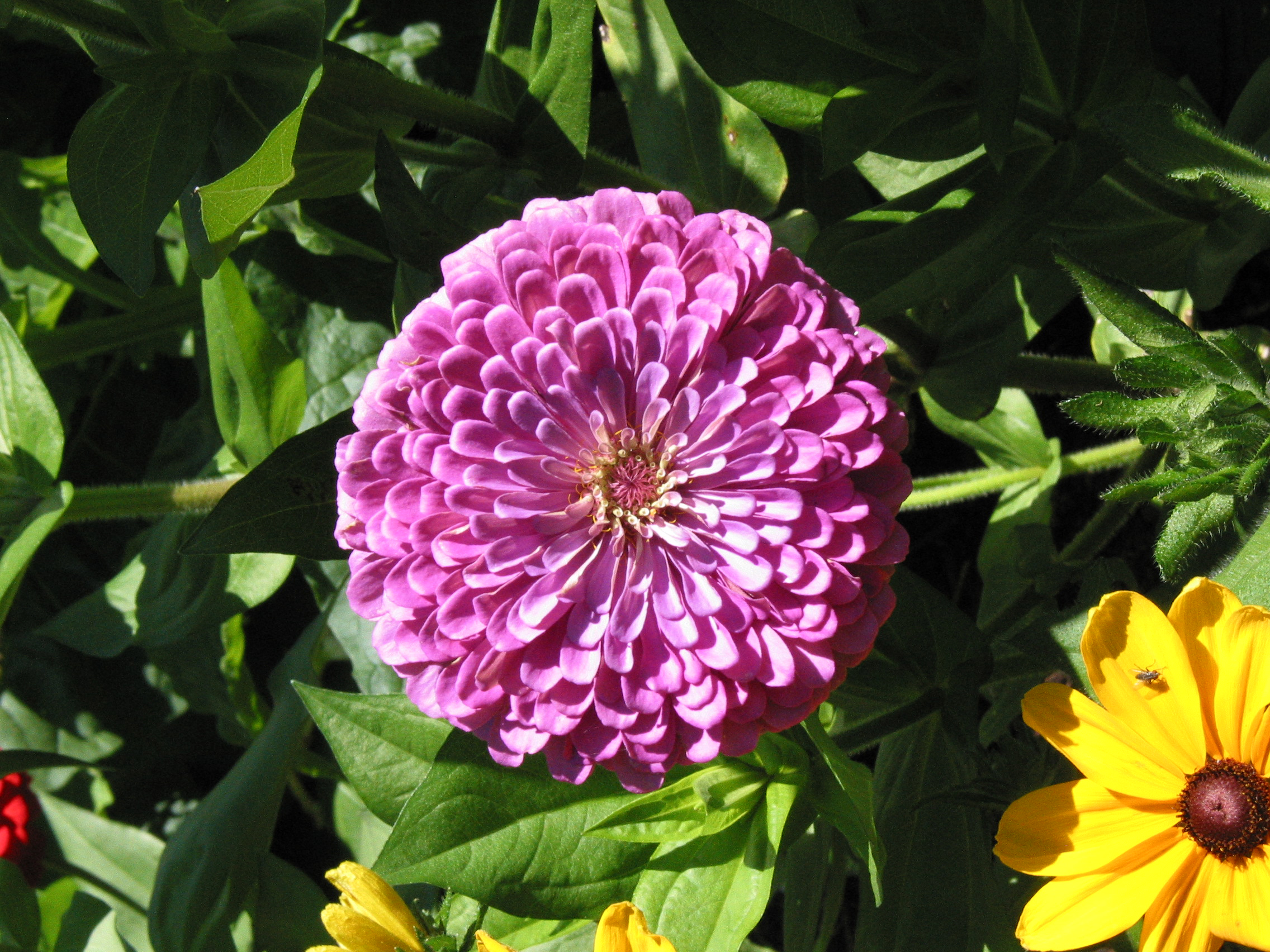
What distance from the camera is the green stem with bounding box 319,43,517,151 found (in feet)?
3.21

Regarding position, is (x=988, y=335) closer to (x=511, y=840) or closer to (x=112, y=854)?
(x=511, y=840)

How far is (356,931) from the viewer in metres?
0.96

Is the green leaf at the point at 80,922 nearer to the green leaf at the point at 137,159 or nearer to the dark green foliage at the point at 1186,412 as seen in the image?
the green leaf at the point at 137,159

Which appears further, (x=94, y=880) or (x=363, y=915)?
(x=94, y=880)

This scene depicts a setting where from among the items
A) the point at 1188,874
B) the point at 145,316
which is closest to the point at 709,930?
the point at 1188,874

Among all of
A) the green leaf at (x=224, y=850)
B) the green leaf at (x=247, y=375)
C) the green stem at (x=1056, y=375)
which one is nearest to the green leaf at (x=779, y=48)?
the green stem at (x=1056, y=375)

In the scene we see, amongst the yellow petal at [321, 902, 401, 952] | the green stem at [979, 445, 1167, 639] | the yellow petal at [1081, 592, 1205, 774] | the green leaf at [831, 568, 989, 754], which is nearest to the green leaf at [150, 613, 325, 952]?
the yellow petal at [321, 902, 401, 952]

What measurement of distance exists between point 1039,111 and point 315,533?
0.73 m

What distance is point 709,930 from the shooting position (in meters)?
0.91

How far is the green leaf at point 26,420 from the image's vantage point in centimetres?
122

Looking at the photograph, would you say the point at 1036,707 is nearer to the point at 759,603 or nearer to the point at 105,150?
the point at 759,603

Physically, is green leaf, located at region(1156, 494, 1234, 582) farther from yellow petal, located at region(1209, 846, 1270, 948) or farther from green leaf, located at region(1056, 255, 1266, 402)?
yellow petal, located at region(1209, 846, 1270, 948)

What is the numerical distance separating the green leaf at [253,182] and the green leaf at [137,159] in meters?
0.13

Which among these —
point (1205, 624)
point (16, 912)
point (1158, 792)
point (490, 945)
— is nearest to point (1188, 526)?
point (1205, 624)
